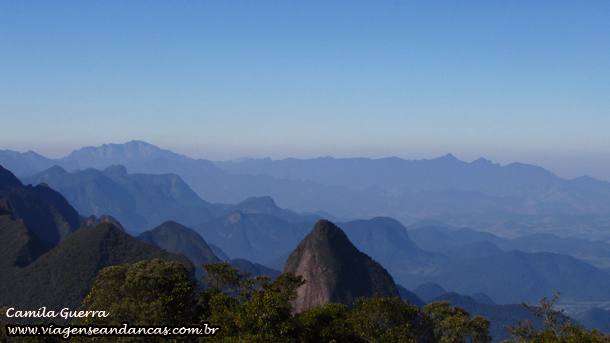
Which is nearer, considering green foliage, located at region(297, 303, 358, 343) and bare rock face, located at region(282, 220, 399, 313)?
green foliage, located at region(297, 303, 358, 343)

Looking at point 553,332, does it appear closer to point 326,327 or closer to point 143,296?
point 326,327

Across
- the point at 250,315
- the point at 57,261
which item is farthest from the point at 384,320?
the point at 57,261

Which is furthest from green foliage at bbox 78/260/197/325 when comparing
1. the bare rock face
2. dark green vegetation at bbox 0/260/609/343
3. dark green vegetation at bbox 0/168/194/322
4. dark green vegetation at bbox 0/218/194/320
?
the bare rock face

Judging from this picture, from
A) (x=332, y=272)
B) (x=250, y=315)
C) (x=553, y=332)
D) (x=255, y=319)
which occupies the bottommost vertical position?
(x=332, y=272)

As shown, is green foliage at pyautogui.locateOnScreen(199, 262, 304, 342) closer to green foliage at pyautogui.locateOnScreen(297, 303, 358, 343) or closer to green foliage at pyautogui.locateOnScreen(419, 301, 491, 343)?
green foliage at pyautogui.locateOnScreen(297, 303, 358, 343)

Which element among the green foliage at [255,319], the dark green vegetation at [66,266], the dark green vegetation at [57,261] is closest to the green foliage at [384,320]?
the green foliage at [255,319]

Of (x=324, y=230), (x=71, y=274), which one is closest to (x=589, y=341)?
(x=324, y=230)

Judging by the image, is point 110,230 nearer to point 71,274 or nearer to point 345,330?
point 71,274

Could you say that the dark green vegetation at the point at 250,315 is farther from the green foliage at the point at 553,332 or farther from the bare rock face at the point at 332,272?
the bare rock face at the point at 332,272
